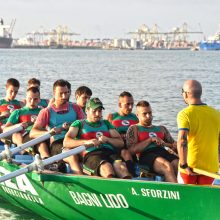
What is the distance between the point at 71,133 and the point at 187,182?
2221 mm

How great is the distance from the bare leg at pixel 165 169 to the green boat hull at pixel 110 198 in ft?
2.89

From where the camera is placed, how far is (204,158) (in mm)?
8320

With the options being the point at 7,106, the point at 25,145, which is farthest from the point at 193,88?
the point at 7,106

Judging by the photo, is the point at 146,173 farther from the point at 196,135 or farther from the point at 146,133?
the point at 196,135

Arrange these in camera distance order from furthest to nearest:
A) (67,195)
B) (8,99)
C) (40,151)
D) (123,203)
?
(8,99), (40,151), (67,195), (123,203)

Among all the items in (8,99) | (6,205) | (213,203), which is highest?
(8,99)

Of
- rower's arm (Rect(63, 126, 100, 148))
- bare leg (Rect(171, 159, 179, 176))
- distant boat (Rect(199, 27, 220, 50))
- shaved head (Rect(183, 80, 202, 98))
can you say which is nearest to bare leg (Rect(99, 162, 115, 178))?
rower's arm (Rect(63, 126, 100, 148))

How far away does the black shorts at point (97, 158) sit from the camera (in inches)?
387

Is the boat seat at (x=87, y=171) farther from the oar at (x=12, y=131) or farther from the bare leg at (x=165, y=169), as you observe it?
the oar at (x=12, y=131)

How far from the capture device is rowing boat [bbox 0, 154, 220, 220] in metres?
8.45

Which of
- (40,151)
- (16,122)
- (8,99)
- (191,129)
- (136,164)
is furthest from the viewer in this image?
(8,99)

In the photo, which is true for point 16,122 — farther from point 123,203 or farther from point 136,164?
point 123,203

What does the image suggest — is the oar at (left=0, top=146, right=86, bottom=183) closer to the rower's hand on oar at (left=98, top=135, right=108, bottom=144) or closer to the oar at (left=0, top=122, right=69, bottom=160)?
the rower's hand on oar at (left=98, top=135, right=108, bottom=144)

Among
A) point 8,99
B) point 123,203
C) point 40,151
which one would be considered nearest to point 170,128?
point 8,99
